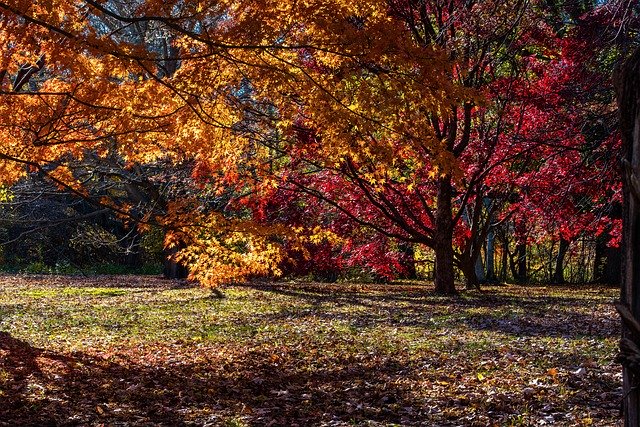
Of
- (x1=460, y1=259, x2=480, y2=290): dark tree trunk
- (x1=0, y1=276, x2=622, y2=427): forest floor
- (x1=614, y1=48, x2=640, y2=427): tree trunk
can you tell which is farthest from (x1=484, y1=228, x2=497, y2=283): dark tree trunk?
(x1=614, y1=48, x2=640, y2=427): tree trunk

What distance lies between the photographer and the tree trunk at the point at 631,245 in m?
2.96

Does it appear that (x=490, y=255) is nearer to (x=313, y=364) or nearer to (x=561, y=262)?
(x=561, y=262)

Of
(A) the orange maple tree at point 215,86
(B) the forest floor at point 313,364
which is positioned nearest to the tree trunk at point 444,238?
(B) the forest floor at point 313,364

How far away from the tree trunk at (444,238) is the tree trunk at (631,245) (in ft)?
38.4

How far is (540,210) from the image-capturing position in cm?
1612

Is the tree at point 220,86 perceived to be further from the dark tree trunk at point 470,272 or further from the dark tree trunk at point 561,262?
the dark tree trunk at point 561,262

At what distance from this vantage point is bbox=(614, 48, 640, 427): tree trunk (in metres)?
2.96

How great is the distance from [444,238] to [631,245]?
12343 mm

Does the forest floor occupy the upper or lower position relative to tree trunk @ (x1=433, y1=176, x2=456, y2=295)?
lower

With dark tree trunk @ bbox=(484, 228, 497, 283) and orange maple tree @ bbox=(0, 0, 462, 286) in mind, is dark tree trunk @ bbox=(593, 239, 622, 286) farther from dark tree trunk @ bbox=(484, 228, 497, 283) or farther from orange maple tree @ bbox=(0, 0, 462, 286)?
orange maple tree @ bbox=(0, 0, 462, 286)

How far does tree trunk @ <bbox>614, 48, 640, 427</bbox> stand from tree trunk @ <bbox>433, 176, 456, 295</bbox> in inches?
461

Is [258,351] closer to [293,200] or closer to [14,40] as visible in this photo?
[14,40]

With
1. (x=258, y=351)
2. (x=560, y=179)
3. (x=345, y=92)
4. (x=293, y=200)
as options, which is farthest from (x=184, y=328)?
(x=560, y=179)

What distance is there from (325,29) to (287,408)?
→ 3.66m
